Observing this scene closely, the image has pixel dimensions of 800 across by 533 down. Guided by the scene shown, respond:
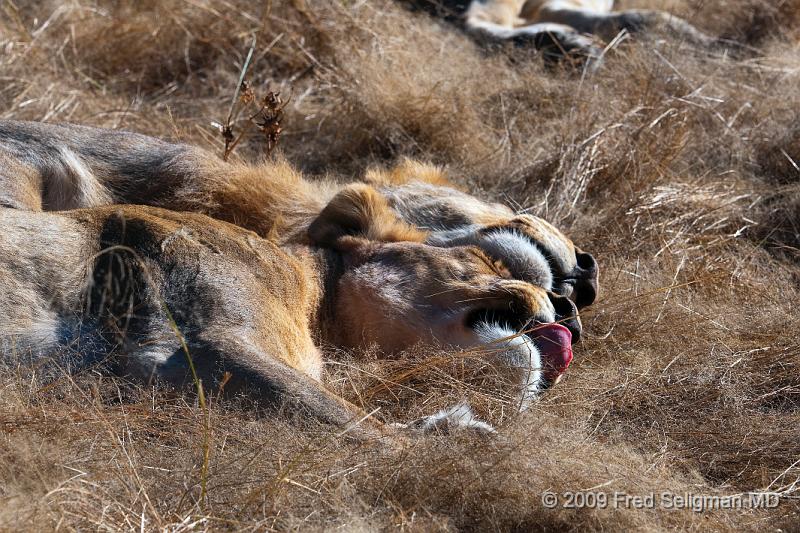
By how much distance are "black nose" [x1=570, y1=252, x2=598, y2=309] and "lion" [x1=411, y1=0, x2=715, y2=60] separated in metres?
2.85

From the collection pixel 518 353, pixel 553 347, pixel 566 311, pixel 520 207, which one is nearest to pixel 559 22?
pixel 520 207

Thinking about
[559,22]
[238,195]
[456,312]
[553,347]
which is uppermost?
[238,195]

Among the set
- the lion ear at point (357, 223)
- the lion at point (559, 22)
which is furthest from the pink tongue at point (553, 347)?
the lion at point (559, 22)

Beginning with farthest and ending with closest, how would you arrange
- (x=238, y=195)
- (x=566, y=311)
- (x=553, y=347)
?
(x=238, y=195)
(x=566, y=311)
(x=553, y=347)

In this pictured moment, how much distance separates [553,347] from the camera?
3.59 meters

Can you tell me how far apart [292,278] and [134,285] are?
56 cm

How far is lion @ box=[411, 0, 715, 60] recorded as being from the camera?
6957 mm

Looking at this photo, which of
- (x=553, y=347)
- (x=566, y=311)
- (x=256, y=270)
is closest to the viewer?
(x=256, y=270)

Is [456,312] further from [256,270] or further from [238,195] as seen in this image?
[238,195]

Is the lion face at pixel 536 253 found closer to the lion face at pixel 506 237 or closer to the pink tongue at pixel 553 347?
the lion face at pixel 506 237

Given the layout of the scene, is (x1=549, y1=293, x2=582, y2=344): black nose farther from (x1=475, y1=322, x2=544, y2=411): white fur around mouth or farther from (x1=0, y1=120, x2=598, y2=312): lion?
(x1=475, y1=322, x2=544, y2=411): white fur around mouth

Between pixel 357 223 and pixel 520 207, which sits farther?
pixel 520 207

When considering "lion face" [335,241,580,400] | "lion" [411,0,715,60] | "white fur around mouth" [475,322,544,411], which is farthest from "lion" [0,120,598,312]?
"lion" [411,0,715,60]

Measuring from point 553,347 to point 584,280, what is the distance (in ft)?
1.49
